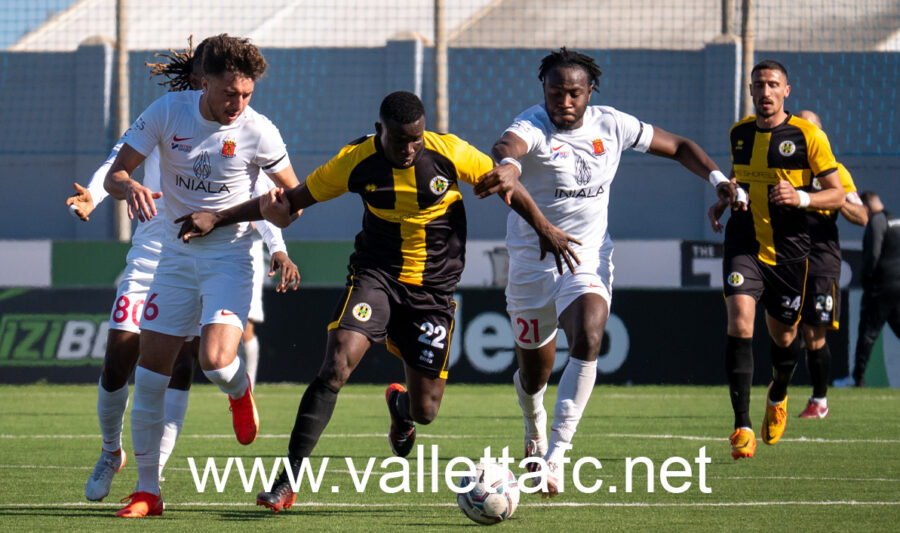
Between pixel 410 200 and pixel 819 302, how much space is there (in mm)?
4101

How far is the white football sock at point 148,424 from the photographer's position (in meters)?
6.20

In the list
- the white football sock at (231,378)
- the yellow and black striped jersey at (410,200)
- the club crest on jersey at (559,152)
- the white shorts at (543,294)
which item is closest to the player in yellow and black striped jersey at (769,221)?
the white shorts at (543,294)

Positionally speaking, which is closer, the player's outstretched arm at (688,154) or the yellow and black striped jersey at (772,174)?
the player's outstretched arm at (688,154)

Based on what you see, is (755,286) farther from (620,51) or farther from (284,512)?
(620,51)

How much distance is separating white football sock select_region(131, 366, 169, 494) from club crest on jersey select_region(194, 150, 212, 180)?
971 mm

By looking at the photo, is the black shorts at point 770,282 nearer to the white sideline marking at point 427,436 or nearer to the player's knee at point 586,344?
the white sideline marking at point 427,436

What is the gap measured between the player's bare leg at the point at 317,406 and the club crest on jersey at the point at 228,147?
3.32 feet

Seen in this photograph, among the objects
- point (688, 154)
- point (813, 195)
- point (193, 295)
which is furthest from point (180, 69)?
point (813, 195)

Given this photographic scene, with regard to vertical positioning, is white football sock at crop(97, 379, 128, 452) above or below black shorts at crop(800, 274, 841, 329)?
below

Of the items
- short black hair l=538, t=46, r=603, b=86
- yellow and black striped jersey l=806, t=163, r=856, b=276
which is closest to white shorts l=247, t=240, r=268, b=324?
short black hair l=538, t=46, r=603, b=86

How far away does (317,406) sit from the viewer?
6105 millimetres

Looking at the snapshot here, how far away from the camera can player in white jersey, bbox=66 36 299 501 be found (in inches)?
260

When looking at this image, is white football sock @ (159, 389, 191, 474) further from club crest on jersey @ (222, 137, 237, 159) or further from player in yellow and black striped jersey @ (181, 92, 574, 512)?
club crest on jersey @ (222, 137, 237, 159)

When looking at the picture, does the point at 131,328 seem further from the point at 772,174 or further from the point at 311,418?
the point at 772,174
